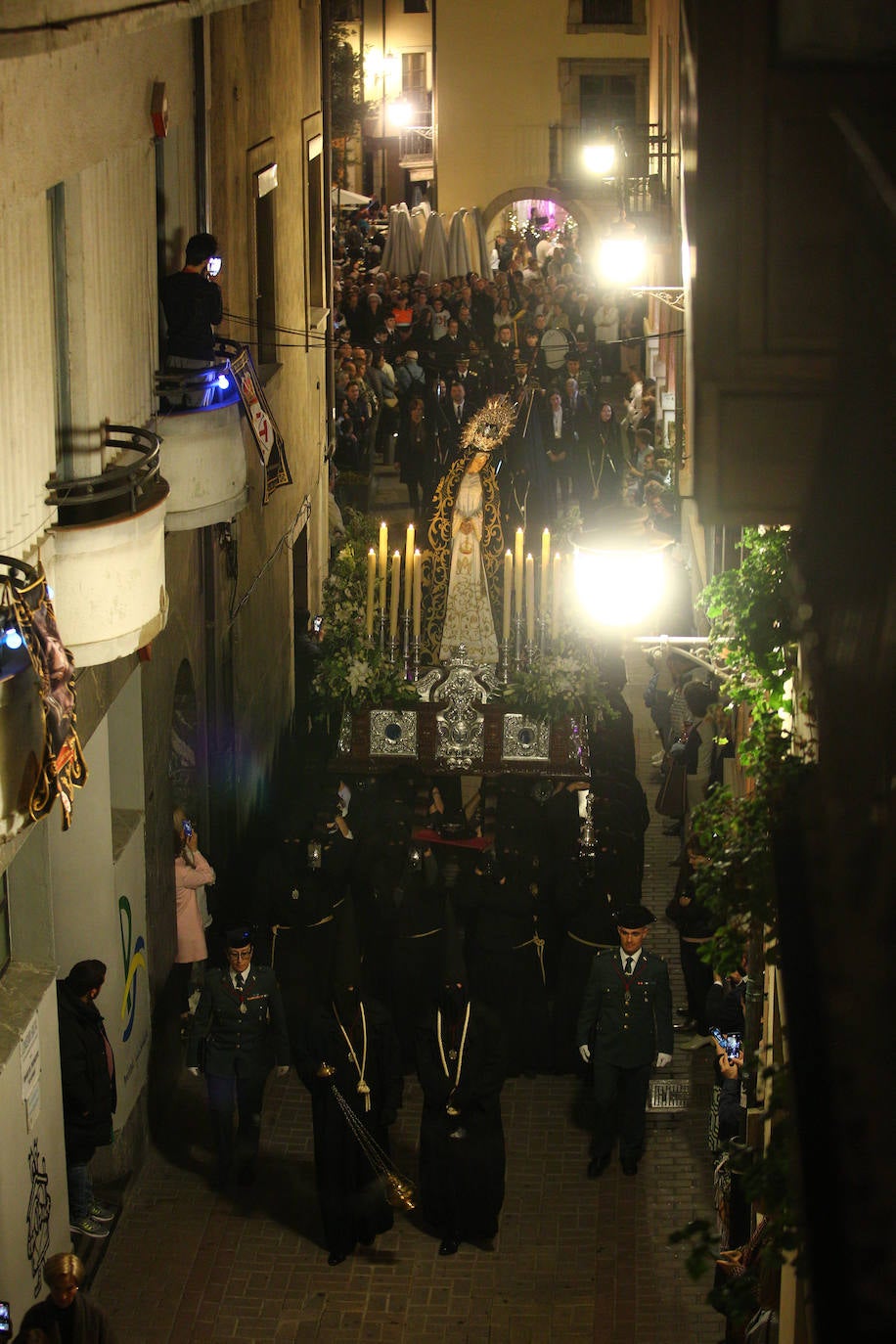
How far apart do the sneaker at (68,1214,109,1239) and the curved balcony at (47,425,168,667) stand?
3480 millimetres

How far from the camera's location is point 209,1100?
12.8 metres

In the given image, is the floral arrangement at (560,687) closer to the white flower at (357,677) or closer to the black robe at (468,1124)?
the white flower at (357,677)

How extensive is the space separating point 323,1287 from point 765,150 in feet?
22.1

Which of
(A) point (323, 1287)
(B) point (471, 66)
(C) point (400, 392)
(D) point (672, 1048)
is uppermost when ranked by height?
(B) point (471, 66)

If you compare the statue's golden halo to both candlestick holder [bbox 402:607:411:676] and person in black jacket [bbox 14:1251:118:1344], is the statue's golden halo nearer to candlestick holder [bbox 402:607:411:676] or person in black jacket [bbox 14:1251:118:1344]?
candlestick holder [bbox 402:607:411:676]

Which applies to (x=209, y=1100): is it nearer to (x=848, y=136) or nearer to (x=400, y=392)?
(x=848, y=136)

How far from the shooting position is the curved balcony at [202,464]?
11930mm

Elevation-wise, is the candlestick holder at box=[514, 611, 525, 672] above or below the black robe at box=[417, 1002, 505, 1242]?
above

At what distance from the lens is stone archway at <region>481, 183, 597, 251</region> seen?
44375mm

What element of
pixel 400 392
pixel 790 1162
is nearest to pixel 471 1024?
pixel 790 1162

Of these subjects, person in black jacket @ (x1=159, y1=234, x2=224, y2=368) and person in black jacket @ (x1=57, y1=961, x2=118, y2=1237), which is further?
person in black jacket @ (x1=159, y1=234, x2=224, y2=368)

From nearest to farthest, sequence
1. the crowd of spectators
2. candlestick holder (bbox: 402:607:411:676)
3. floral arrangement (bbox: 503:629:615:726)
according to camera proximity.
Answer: floral arrangement (bbox: 503:629:615:726) → candlestick holder (bbox: 402:607:411:676) → the crowd of spectators

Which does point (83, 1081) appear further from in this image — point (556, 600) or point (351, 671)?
point (556, 600)

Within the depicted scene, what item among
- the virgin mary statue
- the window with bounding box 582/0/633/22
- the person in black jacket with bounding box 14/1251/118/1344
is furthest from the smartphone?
the window with bounding box 582/0/633/22
